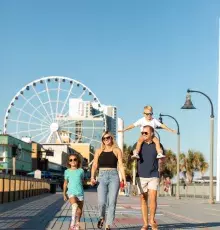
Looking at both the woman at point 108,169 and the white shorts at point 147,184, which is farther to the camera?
the white shorts at point 147,184

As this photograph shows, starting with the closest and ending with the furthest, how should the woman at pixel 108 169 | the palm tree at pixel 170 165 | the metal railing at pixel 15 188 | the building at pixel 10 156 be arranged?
the woman at pixel 108 169 < the metal railing at pixel 15 188 < the building at pixel 10 156 < the palm tree at pixel 170 165

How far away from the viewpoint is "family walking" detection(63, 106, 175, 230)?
1028 centimetres

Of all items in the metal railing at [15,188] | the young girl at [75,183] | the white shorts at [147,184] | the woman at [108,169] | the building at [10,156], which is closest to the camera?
the woman at [108,169]

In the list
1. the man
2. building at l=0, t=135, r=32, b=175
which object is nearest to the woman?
the man

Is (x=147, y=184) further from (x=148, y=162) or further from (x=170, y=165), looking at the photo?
(x=170, y=165)

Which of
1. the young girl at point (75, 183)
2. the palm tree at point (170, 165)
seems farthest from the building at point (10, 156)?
the young girl at point (75, 183)

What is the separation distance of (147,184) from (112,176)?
636 millimetres

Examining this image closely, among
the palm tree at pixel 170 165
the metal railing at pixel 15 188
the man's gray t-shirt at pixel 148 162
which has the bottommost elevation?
the metal railing at pixel 15 188

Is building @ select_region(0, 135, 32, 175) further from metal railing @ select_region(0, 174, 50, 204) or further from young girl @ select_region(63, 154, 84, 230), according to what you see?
young girl @ select_region(63, 154, 84, 230)

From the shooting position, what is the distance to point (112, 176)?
10.3 metres

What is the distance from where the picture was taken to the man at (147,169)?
1039 cm

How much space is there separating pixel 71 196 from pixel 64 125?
78859mm

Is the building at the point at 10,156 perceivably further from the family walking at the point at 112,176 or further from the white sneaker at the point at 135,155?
the white sneaker at the point at 135,155

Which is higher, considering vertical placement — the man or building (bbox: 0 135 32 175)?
building (bbox: 0 135 32 175)
